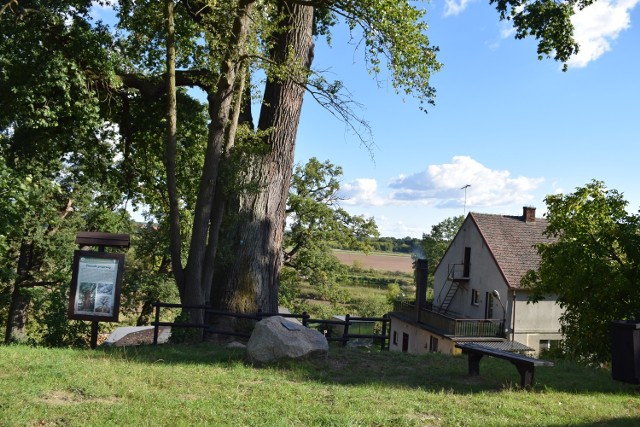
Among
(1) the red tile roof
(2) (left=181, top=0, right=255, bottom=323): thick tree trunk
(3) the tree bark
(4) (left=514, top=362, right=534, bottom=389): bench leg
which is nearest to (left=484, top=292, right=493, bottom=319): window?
(1) the red tile roof

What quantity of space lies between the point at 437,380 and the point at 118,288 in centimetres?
630

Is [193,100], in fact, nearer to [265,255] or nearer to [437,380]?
[265,255]

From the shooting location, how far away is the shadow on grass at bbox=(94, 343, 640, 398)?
28.8 feet

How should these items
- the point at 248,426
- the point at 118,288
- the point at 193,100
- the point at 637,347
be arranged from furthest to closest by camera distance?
the point at 193,100, the point at 118,288, the point at 637,347, the point at 248,426

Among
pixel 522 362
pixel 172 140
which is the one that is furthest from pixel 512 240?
pixel 522 362

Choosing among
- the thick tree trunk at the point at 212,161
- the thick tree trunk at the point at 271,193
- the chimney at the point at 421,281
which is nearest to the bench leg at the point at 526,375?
the thick tree trunk at the point at 271,193

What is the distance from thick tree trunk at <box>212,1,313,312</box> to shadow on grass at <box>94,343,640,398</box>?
2116 mm

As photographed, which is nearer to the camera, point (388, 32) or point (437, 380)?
point (437, 380)

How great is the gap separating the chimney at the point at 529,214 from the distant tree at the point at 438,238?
808 inches

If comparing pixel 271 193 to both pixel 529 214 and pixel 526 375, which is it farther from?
pixel 529 214

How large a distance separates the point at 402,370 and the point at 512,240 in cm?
2411

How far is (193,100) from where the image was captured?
17.1 meters

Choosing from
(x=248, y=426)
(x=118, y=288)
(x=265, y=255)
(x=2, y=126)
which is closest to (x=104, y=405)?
(x=248, y=426)

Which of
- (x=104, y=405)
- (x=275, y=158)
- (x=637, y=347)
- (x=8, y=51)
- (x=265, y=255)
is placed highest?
(x=8, y=51)
